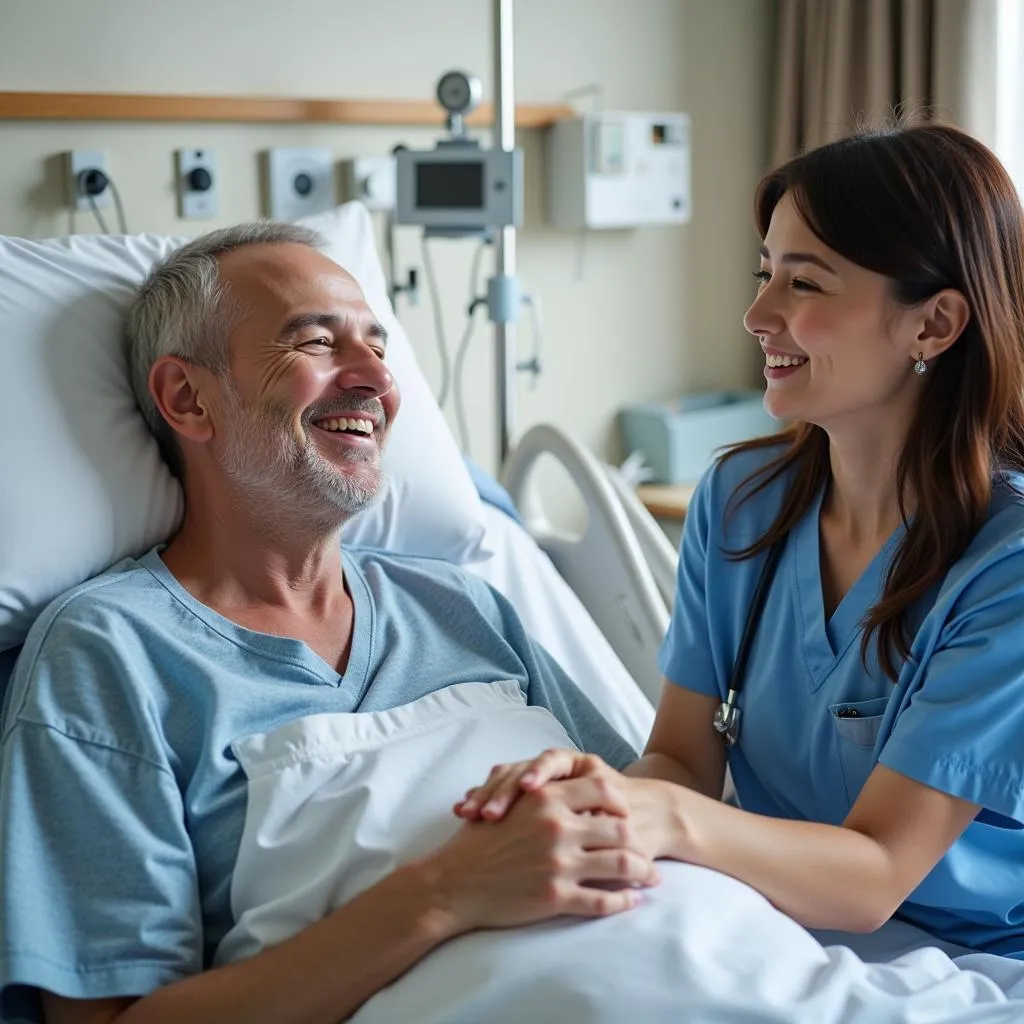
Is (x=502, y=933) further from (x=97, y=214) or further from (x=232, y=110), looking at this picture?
(x=232, y=110)

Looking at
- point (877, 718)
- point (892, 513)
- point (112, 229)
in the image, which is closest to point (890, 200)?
point (892, 513)

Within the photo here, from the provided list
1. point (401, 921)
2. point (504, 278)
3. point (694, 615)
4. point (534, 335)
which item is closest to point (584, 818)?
point (401, 921)

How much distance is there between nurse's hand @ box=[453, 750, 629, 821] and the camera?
1287 millimetres

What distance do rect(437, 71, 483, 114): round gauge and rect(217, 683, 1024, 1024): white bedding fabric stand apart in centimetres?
160

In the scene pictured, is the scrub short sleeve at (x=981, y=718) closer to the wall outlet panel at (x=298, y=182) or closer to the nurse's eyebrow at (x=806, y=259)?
the nurse's eyebrow at (x=806, y=259)

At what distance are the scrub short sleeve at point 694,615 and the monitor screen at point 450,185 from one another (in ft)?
3.91

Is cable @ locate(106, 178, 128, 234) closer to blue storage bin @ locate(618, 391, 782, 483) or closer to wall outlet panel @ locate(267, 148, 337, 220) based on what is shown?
wall outlet panel @ locate(267, 148, 337, 220)

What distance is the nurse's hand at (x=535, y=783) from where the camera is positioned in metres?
1.29

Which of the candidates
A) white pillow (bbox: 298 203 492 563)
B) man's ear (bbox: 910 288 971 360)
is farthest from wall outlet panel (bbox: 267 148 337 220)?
man's ear (bbox: 910 288 971 360)

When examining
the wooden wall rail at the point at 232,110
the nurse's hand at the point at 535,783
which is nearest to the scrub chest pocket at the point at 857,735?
the nurse's hand at the point at 535,783

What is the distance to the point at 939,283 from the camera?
4.76ft

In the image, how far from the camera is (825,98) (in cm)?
350

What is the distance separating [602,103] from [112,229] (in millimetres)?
1365

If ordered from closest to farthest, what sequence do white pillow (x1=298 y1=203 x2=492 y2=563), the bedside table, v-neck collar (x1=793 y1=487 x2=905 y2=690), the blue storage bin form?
v-neck collar (x1=793 y1=487 x2=905 y2=690) → white pillow (x1=298 y1=203 x2=492 y2=563) → the bedside table → the blue storage bin
